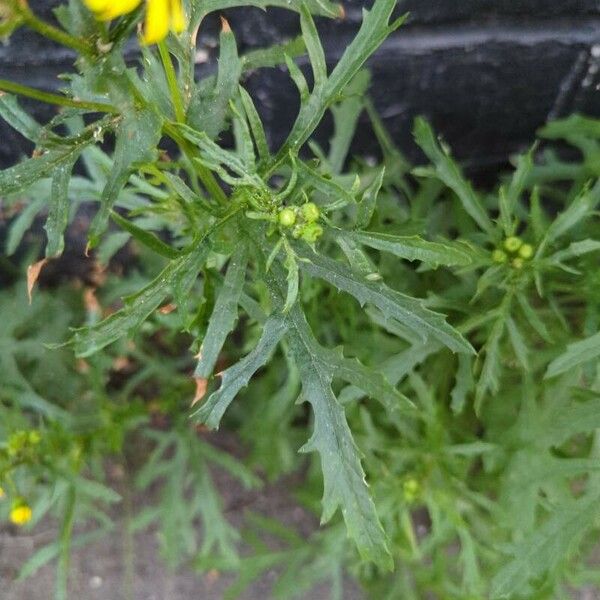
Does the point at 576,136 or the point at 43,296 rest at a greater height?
the point at 576,136

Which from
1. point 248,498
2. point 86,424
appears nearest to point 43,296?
point 86,424

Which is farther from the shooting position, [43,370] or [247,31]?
[43,370]

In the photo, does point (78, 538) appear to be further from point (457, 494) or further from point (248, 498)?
point (457, 494)

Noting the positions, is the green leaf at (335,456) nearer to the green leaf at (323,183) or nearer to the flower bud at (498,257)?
the green leaf at (323,183)

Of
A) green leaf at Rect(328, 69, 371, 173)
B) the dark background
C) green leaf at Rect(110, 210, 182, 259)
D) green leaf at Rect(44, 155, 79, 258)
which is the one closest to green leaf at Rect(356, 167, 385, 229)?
green leaf at Rect(110, 210, 182, 259)

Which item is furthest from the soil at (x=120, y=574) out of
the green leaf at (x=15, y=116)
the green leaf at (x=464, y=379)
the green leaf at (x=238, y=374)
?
the green leaf at (x=15, y=116)

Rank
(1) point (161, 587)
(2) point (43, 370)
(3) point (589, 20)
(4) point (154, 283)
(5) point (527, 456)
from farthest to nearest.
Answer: (1) point (161, 587) < (2) point (43, 370) < (3) point (589, 20) < (5) point (527, 456) < (4) point (154, 283)
